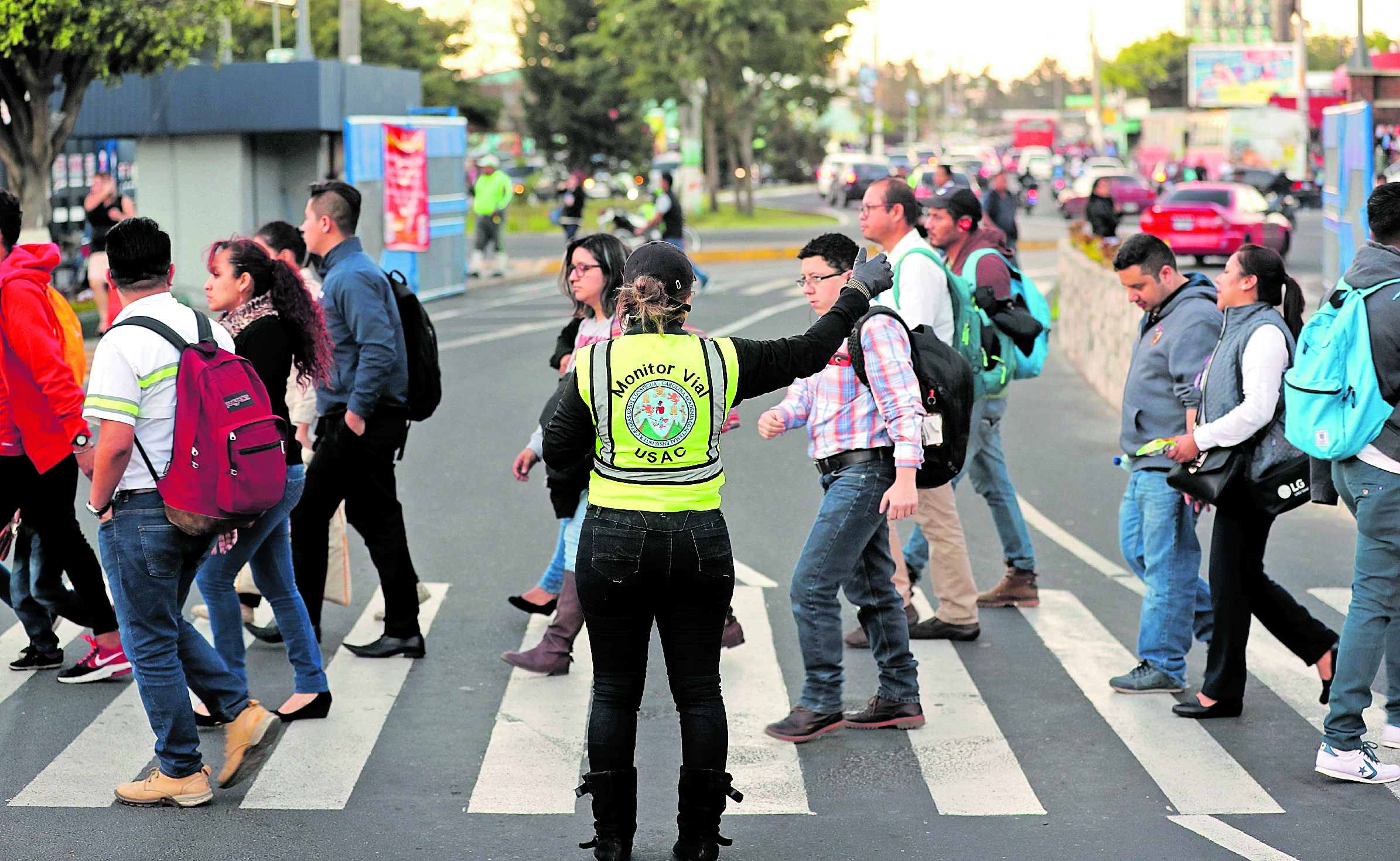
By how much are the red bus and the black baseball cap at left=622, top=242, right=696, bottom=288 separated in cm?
9493

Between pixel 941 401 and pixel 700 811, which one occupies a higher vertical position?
pixel 941 401

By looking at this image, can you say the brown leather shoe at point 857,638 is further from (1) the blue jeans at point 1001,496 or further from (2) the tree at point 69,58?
(2) the tree at point 69,58

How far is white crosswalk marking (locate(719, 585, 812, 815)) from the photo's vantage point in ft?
17.4

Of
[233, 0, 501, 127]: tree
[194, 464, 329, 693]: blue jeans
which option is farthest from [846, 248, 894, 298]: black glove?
[233, 0, 501, 127]: tree

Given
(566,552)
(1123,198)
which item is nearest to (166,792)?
(566,552)

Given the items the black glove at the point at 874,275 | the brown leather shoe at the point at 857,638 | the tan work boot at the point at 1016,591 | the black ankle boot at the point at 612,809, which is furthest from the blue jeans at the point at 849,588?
the tan work boot at the point at 1016,591

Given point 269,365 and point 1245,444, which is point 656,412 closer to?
point 269,365

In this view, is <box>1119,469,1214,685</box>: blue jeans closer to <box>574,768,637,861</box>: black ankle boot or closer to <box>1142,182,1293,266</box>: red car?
<box>574,768,637,861</box>: black ankle boot

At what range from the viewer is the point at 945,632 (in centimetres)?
728

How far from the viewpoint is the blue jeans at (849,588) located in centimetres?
567

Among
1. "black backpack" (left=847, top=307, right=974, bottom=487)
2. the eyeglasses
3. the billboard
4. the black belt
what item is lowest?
the black belt

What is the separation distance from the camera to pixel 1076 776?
5.53 meters

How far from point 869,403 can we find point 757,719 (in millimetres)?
1352

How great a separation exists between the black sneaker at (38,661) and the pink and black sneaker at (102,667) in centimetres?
17
